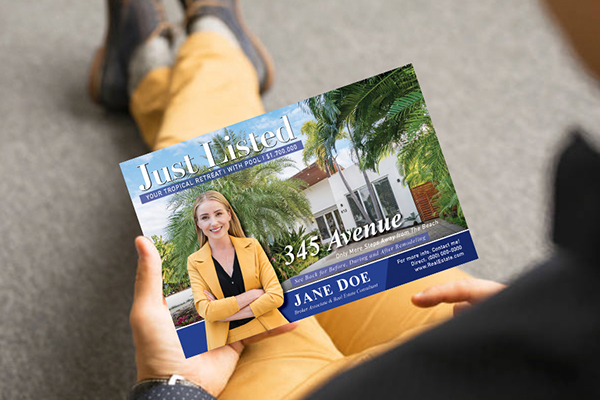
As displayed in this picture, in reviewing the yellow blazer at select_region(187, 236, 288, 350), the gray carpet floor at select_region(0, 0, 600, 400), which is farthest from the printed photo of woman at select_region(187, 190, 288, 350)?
the gray carpet floor at select_region(0, 0, 600, 400)

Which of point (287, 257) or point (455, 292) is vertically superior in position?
point (287, 257)

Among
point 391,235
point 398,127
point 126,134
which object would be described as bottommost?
point 391,235

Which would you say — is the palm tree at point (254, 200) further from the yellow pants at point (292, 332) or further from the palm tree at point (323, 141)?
the yellow pants at point (292, 332)

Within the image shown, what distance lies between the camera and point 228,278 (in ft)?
1.45

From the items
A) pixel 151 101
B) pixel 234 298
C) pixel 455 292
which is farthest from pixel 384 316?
pixel 151 101

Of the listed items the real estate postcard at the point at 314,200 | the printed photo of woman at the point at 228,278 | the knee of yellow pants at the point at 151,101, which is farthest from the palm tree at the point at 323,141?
the knee of yellow pants at the point at 151,101

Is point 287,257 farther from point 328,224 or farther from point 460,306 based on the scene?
point 460,306

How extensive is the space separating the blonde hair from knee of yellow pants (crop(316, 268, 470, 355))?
196 mm

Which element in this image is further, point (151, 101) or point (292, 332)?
point (151, 101)

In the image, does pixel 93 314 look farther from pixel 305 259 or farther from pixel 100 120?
pixel 305 259

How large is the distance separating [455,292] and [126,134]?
2.48 ft

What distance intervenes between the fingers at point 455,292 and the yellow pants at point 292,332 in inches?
0.8

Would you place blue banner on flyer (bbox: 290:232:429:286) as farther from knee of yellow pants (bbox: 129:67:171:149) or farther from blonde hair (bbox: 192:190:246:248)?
knee of yellow pants (bbox: 129:67:171:149)

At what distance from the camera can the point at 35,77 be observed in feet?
3.18
